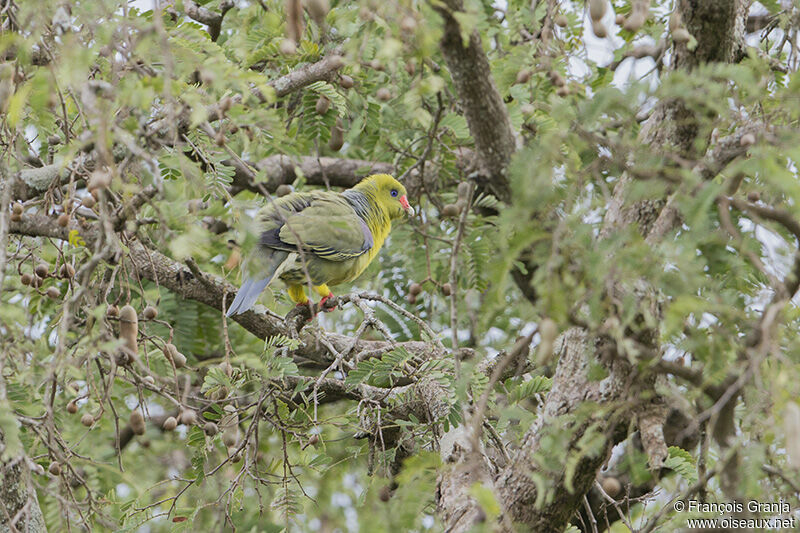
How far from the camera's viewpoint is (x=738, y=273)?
7.02 ft

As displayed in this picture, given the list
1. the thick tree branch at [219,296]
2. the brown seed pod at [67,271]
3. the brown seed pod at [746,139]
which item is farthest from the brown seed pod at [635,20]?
the thick tree branch at [219,296]

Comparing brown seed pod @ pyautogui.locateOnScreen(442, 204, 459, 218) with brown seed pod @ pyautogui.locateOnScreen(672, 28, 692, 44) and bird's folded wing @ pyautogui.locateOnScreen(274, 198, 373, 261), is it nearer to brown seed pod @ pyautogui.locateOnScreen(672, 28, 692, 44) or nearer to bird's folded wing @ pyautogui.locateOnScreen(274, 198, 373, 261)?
bird's folded wing @ pyautogui.locateOnScreen(274, 198, 373, 261)

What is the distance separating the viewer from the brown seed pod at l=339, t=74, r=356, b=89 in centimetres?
361

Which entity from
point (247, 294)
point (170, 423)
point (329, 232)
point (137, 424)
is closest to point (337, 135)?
point (329, 232)

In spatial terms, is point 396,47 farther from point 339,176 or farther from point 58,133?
point 339,176

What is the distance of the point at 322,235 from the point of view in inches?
149

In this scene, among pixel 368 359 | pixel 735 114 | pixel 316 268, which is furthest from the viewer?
pixel 316 268

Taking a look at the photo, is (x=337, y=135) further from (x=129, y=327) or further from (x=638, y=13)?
(x=638, y=13)

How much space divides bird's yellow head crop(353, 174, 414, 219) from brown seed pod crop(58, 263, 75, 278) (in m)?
1.95

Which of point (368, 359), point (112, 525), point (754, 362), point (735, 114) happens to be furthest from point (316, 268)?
point (754, 362)

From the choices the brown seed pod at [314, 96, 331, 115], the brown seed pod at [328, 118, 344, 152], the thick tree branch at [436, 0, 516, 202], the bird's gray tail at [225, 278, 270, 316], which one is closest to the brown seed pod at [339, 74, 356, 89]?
the brown seed pod at [314, 96, 331, 115]

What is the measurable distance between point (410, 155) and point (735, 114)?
2.50m

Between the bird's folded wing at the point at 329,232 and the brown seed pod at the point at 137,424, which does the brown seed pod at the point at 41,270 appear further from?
the bird's folded wing at the point at 329,232

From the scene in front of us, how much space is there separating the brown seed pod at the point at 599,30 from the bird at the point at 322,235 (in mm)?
1386
